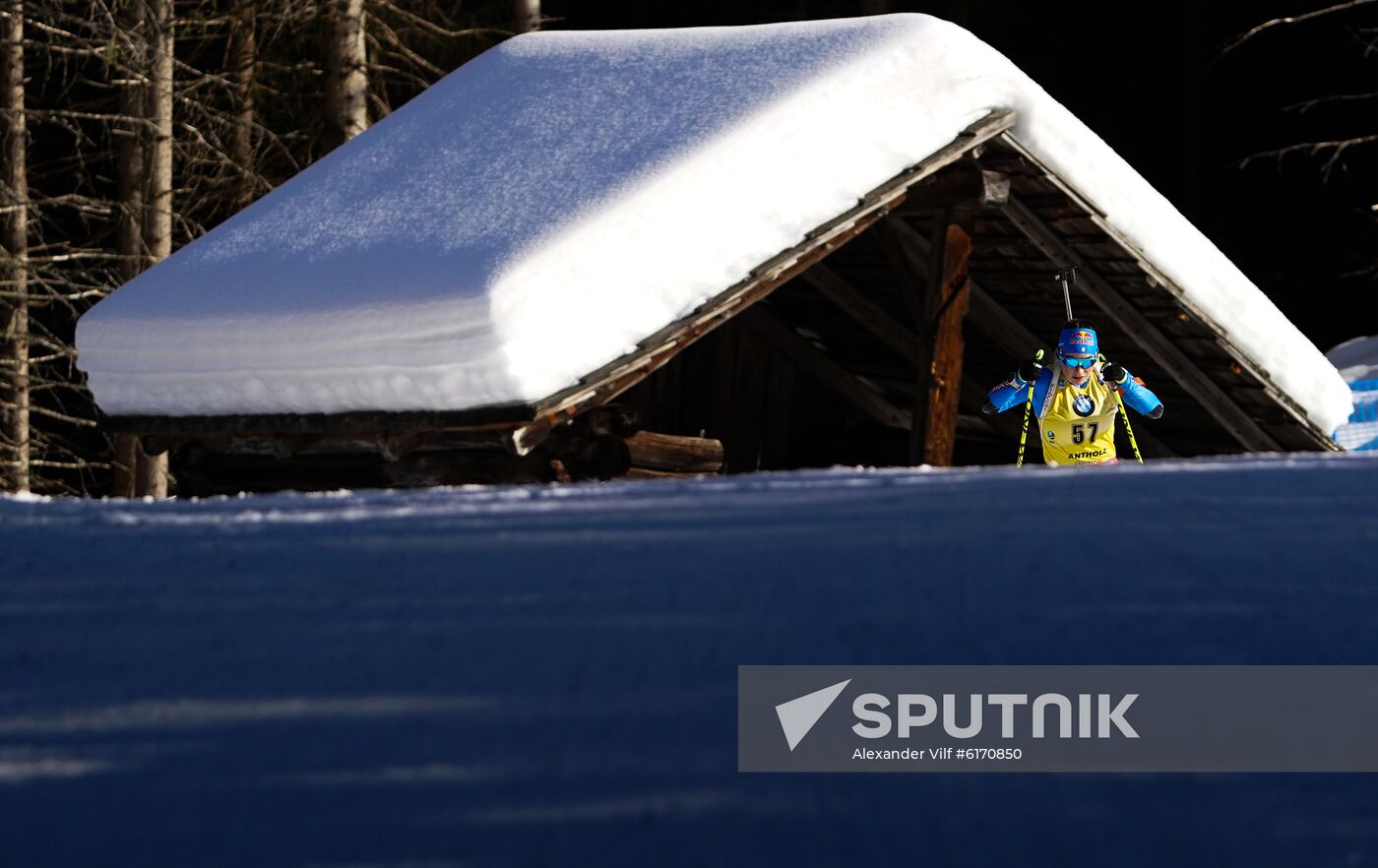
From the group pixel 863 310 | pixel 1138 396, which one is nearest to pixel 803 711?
pixel 1138 396

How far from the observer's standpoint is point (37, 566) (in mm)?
5031

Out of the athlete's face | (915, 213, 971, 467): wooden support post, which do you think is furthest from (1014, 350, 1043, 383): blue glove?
(915, 213, 971, 467): wooden support post

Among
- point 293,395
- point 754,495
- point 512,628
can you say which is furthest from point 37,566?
point 293,395

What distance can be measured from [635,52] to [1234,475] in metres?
6.50

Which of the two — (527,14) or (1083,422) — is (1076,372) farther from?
(527,14)

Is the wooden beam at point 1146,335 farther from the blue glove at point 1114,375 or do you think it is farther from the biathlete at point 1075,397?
the blue glove at point 1114,375

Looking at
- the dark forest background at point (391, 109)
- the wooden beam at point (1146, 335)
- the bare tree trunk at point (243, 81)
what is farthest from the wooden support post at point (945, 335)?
the bare tree trunk at point (243, 81)

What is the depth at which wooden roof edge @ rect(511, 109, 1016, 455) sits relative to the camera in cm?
825

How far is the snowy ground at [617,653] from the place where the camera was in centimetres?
296

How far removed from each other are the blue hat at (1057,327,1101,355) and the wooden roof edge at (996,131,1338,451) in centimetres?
78

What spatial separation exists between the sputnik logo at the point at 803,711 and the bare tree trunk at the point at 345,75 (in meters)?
12.4

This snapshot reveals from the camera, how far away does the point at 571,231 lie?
8195 mm

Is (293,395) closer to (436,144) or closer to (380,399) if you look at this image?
(380,399)

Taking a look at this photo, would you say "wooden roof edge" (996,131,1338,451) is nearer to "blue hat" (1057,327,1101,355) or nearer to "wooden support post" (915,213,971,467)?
"wooden support post" (915,213,971,467)
